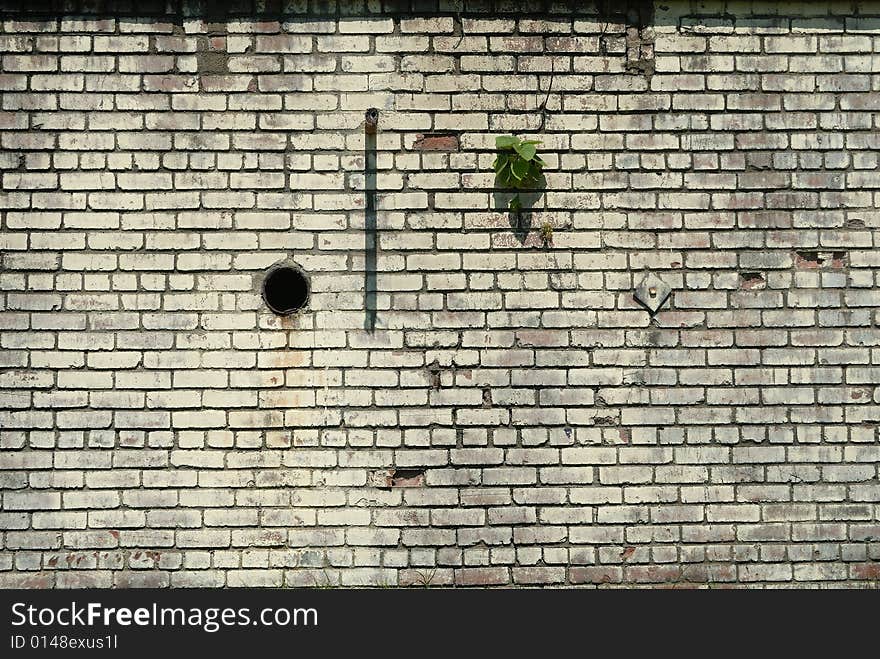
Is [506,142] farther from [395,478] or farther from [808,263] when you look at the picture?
[395,478]

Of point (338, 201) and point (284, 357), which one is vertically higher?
point (338, 201)

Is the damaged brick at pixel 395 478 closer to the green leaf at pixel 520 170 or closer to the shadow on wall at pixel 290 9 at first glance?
the green leaf at pixel 520 170

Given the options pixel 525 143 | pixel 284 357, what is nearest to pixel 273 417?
pixel 284 357

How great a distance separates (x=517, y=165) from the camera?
524 cm

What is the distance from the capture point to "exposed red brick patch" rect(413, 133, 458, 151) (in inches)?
209

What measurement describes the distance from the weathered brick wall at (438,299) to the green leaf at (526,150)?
13cm

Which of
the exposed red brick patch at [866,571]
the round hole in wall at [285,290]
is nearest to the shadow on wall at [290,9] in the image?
the round hole in wall at [285,290]

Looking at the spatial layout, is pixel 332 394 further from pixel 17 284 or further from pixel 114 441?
pixel 17 284

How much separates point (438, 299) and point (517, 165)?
0.94m

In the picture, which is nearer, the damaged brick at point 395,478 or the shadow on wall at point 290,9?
the damaged brick at point 395,478

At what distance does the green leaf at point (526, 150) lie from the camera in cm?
520

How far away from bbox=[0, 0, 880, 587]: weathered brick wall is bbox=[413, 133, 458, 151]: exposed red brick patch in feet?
0.04

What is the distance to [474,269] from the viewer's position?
17.3 feet

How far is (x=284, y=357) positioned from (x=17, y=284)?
1.65 metres
